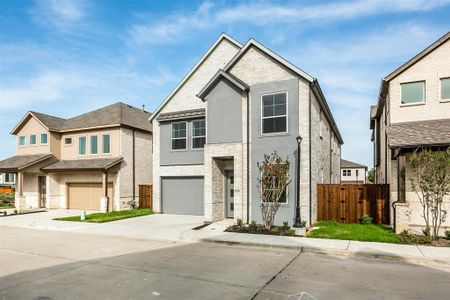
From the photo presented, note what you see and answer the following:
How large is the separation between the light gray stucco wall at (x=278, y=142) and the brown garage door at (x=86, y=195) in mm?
12210

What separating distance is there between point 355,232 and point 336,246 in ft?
8.29

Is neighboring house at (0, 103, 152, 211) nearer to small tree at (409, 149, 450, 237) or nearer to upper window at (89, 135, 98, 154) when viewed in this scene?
upper window at (89, 135, 98, 154)

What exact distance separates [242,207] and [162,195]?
23.6ft

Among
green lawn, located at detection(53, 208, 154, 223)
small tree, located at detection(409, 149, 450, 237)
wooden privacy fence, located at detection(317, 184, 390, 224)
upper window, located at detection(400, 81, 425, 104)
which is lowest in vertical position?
green lawn, located at detection(53, 208, 154, 223)

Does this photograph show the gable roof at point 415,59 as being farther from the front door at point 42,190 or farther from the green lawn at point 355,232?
the front door at point 42,190

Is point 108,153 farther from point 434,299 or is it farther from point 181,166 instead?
point 434,299

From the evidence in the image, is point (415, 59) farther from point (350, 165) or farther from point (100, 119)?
point (350, 165)

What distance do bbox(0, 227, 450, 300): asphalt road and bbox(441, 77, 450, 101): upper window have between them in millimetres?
8264

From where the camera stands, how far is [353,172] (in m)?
55.9

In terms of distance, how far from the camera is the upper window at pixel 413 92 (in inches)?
536

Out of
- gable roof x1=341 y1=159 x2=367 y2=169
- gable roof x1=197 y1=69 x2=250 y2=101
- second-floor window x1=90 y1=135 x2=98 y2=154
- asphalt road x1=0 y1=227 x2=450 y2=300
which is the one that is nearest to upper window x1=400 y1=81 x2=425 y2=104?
gable roof x1=197 y1=69 x2=250 y2=101

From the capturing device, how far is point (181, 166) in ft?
63.8

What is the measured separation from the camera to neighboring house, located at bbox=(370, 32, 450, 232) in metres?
12.1

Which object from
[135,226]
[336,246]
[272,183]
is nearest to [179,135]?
[135,226]
